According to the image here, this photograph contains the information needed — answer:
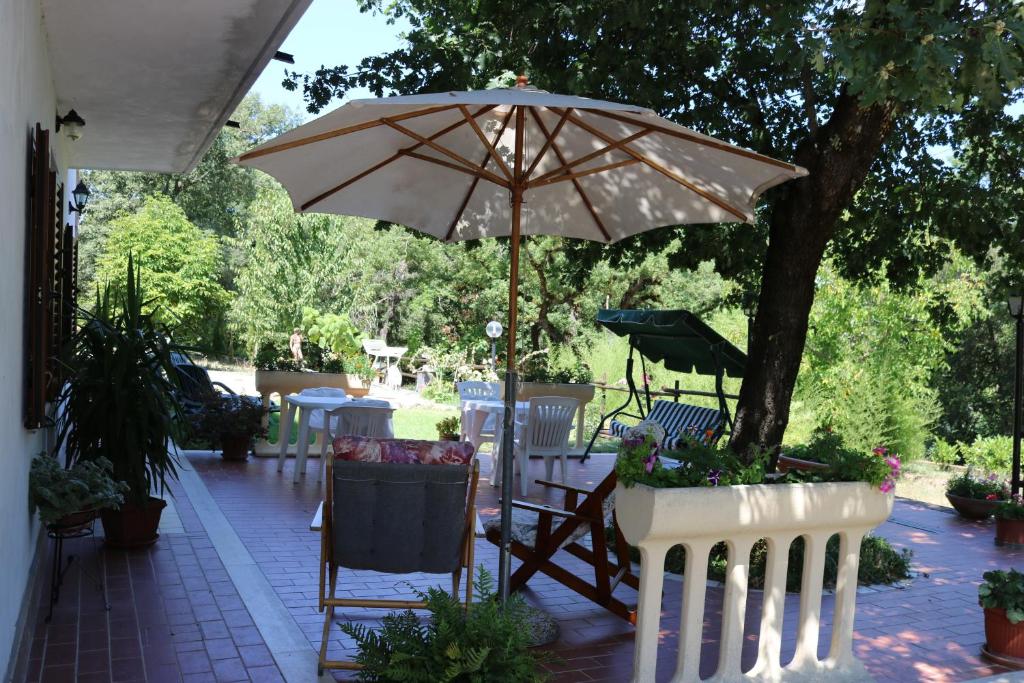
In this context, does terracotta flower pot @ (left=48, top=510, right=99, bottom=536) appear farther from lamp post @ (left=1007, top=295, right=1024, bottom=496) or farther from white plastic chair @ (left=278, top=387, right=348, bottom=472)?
lamp post @ (left=1007, top=295, right=1024, bottom=496)

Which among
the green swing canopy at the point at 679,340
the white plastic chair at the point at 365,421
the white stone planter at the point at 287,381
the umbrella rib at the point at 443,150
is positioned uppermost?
the umbrella rib at the point at 443,150

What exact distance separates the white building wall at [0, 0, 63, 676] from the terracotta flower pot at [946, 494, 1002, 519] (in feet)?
25.4

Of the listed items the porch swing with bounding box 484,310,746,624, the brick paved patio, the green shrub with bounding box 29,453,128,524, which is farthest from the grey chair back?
the green shrub with bounding box 29,453,128,524

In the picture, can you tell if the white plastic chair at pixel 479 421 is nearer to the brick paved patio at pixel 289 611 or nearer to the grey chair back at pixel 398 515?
the brick paved patio at pixel 289 611

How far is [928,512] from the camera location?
8961mm

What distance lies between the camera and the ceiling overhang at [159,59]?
459cm

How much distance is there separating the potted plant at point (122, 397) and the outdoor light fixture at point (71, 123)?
1.78 metres

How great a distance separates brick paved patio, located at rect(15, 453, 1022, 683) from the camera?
12.8 ft

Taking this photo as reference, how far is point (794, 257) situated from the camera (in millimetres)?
5945

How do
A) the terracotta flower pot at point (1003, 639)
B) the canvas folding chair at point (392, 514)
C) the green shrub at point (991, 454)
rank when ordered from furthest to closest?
the green shrub at point (991, 454) < the terracotta flower pot at point (1003, 639) < the canvas folding chair at point (392, 514)

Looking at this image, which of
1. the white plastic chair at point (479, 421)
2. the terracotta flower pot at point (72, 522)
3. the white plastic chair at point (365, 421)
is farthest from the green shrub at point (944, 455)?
the terracotta flower pot at point (72, 522)

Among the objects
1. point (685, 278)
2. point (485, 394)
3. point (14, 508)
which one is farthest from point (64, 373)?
point (685, 278)

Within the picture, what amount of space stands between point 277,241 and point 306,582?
16.0 m

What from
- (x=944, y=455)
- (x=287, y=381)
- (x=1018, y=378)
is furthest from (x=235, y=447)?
(x=944, y=455)
